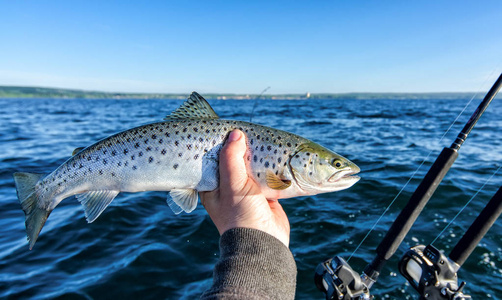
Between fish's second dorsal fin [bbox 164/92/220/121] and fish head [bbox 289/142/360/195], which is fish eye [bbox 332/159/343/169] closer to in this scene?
fish head [bbox 289/142/360/195]

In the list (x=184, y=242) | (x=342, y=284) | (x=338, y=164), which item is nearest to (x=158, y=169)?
(x=338, y=164)

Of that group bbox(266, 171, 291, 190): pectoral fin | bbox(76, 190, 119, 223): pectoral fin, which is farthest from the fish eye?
bbox(76, 190, 119, 223): pectoral fin

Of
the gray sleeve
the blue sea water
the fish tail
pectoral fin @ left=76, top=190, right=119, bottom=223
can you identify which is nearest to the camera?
the gray sleeve

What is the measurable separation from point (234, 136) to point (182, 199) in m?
0.98

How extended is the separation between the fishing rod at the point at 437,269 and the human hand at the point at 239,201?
48.8 inches

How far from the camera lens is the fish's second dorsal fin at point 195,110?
3.72 metres

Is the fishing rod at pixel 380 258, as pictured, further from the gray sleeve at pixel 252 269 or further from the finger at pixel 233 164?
the finger at pixel 233 164

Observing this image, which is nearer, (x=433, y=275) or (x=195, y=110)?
(x=433, y=275)

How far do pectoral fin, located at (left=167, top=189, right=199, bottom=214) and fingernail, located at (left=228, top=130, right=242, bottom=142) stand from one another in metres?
0.78

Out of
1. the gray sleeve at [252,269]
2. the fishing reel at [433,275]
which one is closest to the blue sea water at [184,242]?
the fishing reel at [433,275]

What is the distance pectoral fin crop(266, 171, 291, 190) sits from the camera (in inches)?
134

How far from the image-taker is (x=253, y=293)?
1.92 m

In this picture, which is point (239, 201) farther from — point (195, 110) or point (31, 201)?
point (31, 201)

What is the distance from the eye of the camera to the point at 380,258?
3.22 metres
